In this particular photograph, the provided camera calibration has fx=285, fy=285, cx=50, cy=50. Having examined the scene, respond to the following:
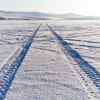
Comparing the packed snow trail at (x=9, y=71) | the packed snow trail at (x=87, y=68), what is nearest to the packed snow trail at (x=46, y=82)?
the packed snow trail at (x=9, y=71)

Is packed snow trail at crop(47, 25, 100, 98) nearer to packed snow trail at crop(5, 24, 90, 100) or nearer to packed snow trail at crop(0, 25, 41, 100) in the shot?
packed snow trail at crop(5, 24, 90, 100)

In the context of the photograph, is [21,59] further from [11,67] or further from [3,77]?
[3,77]

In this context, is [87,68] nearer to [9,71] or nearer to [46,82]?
[46,82]

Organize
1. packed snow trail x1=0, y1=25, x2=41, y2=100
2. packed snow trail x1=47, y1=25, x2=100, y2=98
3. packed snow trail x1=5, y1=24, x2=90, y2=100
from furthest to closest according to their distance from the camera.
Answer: packed snow trail x1=47, y1=25, x2=100, y2=98 → packed snow trail x1=0, y1=25, x2=41, y2=100 → packed snow trail x1=5, y1=24, x2=90, y2=100

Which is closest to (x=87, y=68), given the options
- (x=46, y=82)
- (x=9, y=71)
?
(x=46, y=82)

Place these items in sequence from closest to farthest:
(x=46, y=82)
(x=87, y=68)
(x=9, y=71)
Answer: (x=46, y=82)
(x=9, y=71)
(x=87, y=68)

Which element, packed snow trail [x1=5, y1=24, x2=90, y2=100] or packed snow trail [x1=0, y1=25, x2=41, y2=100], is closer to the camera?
packed snow trail [x1=5, y1=24, x2=90, y2=100]

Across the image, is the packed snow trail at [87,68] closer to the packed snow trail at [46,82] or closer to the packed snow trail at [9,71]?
the packed snow trail at [46,82]

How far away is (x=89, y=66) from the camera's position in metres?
5.01

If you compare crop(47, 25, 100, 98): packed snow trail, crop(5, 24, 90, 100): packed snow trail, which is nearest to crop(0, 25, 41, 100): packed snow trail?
crop(5, 24, 90, 100): packed snow trail

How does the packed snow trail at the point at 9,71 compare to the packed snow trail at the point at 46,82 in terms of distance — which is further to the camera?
the packed snow trail at the point at 9,71

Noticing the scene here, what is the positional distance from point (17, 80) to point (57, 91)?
2.47 feet

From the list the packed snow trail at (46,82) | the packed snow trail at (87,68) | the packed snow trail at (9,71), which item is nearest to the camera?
the packed snow trail at (46,82)

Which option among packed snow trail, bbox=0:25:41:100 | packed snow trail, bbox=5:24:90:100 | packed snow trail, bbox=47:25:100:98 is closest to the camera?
packed snow trail, bbox=5:24:90:100
